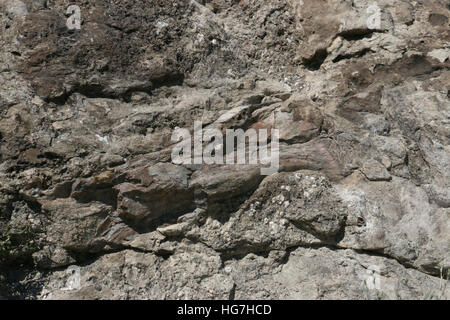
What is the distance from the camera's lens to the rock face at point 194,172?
126 inches

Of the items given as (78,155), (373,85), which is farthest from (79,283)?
(373,85)

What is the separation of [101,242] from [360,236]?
1741 mm

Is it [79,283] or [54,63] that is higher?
[54,63]

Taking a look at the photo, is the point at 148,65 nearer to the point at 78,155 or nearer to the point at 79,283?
the point at 78,155

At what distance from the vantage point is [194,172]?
3338 mm

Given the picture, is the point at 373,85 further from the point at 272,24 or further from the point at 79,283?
the point at 79,283

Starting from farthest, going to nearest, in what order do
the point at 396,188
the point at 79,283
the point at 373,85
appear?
the point at 373,85 → the point at 396,188 → the point at 79,283

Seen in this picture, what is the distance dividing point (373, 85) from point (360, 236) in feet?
3.84

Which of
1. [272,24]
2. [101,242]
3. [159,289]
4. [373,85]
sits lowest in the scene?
[159,289]

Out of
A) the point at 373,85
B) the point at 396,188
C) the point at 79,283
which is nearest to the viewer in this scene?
the point at 79,283

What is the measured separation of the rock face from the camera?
3.20 m

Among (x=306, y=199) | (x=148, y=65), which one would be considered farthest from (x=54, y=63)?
(x=306, y=199)

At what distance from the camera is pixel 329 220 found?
3260 mm

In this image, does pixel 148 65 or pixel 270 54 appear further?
pixel 270 54
